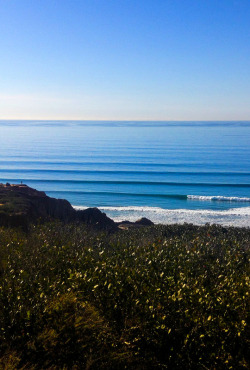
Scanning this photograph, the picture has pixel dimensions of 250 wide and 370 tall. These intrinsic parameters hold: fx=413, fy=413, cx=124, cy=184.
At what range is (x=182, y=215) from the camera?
29641 mm

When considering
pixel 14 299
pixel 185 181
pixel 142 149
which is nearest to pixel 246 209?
pixel 185 181

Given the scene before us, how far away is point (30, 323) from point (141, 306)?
158 centimetres

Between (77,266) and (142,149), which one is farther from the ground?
(142,149)

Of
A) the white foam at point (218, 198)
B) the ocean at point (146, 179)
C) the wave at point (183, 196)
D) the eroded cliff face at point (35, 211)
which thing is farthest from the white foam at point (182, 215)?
the eroded cliff face at point (35, 211)

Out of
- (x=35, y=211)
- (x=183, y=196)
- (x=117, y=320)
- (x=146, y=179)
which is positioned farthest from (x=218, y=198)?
(x=117, y=320)

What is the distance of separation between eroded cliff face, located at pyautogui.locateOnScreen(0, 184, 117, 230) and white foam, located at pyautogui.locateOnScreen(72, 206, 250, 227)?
27.1 feet

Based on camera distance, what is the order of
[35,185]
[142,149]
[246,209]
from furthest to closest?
1. [142,149]
2. [35,185]
3. [246,209]

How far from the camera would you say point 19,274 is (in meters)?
6.51

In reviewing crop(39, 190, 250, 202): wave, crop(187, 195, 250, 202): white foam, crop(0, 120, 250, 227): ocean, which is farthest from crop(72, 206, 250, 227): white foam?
crop(39, 190, 250, 202): wave

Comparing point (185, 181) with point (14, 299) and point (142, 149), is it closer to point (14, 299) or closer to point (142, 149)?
point (142, 149)

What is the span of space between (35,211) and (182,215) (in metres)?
14.7

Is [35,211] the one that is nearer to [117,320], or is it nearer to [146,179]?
[117,320]

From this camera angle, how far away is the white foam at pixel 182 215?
1092 inches

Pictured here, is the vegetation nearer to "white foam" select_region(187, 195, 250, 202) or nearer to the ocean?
the ocean
